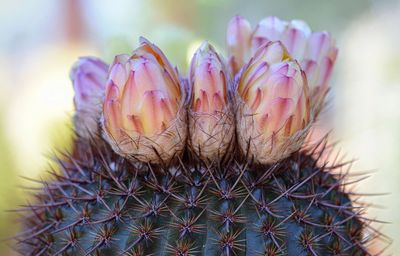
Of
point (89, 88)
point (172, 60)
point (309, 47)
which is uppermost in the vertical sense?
point (309, 47)

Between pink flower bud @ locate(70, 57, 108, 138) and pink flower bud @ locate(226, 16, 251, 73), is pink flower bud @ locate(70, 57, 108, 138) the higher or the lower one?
the lower one

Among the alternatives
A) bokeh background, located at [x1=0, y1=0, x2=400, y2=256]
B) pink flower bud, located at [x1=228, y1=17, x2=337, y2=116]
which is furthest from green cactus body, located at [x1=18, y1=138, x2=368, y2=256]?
bokeh background, located at [x1=0, y1=0, x2=400, y2=256]

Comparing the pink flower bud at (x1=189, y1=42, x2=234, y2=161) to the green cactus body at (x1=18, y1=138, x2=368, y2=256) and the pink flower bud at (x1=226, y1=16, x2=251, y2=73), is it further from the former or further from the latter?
the pink flower bud at (x1=226, y1=16, x2=251, y2=73)

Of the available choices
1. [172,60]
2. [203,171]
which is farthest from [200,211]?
[172,60]

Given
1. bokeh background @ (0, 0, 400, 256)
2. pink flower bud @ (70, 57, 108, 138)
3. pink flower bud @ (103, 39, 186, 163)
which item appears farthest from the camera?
bokeh background @ (0, 0, 400, 256)

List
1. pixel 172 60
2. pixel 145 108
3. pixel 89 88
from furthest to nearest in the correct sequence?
pixel 172 60 < pixel 89 88 < pixel 145 108

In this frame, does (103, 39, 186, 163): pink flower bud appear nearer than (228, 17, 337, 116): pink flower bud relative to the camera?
Yes

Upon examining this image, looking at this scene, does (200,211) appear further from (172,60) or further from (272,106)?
(172,60)

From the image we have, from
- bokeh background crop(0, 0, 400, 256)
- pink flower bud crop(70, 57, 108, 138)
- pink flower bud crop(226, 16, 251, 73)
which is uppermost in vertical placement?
pink flower bud crop(226, 16, 251, 73)

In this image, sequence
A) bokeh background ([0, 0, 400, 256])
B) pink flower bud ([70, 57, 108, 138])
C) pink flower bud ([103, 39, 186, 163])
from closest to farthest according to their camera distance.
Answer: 1. pink flower bud ([103, 39, 186, 163])
2. pink flower bud ([70, 57, 108, 138])
3. bokeh background ([0, 0, 400, 256])

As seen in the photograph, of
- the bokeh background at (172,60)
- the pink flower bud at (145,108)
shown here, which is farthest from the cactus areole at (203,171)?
the bokeh background at (172,60)
